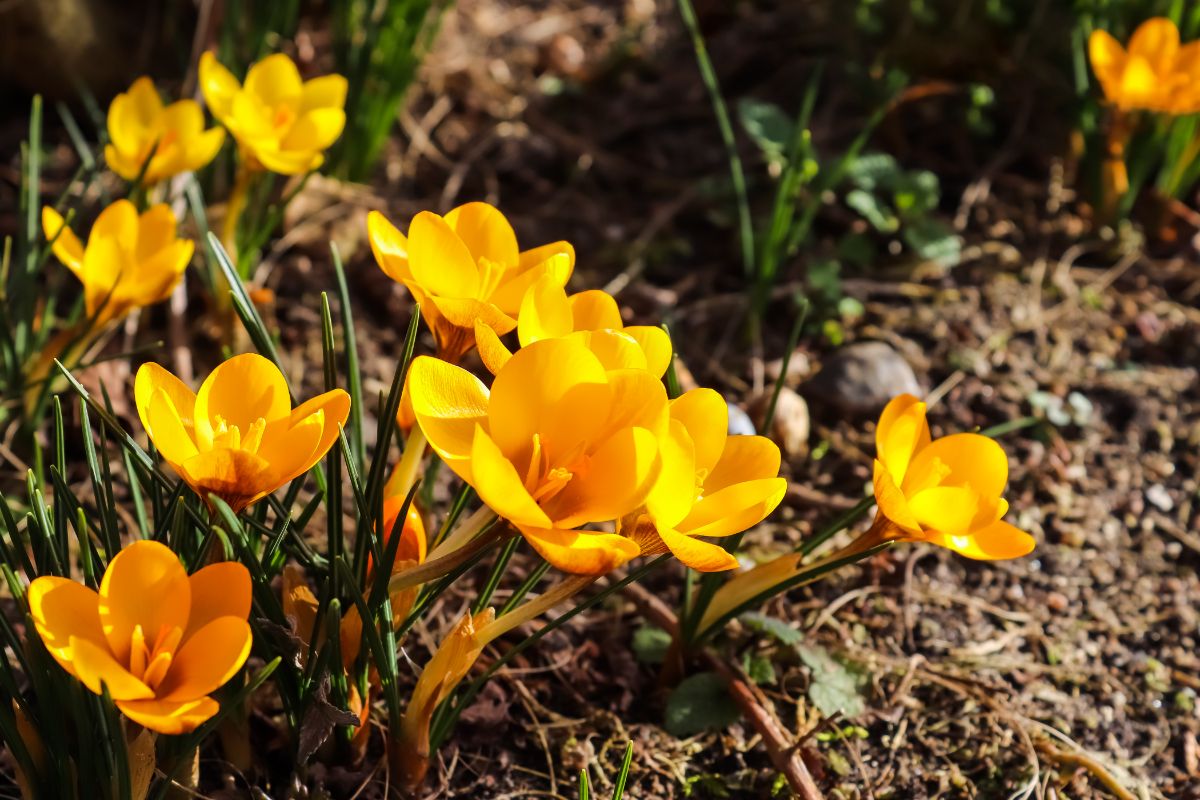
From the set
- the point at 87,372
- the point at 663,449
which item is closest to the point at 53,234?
the point at 87,372

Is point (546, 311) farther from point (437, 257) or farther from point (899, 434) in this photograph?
point (899, 434)

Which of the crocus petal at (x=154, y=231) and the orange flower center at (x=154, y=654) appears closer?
the orange flower center at (x=154, y=654)

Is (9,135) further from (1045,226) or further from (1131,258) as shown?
(1131,258)

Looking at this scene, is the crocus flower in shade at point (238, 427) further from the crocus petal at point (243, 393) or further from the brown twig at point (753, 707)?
the brown twig at point (753, 707)

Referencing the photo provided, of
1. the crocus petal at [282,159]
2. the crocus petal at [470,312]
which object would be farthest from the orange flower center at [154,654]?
the crocus petal at [282,159]

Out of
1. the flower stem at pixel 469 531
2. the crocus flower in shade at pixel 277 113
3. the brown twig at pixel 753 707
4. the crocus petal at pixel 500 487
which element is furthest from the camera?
the crocus flower in shade at pixel 277 113

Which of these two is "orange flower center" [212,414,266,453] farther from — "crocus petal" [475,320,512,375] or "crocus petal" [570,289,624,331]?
"crocus petal" [570,289,624,331]

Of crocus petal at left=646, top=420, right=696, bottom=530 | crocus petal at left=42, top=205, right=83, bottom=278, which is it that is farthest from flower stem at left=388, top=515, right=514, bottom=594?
crocus petal at left=42, top=205, right=83, bottom=278

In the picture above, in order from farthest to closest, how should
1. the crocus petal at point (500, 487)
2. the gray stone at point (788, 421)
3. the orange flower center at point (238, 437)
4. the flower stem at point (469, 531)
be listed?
the gray stone at point (788, 421) < the flower stem at point (469, 531) < the orange flower center at point (238, 437) < the crocus petal at point (500, 487)
